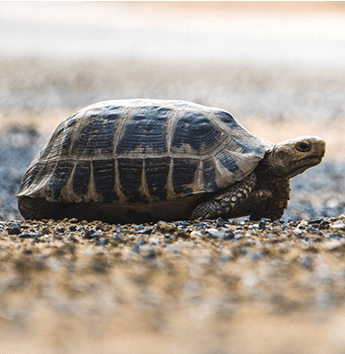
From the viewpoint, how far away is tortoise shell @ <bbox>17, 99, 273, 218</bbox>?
5484 millimetres

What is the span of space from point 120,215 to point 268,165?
74.6 inches

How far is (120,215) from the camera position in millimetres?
5836

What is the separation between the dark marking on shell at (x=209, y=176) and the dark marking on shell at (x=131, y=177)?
730 millimetres

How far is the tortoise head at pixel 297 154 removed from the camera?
18.5 feet

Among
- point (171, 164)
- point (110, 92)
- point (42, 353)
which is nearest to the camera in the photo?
point (42, 353)

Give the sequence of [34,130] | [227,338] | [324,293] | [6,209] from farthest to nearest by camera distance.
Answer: [34,130] < [6,209] < [324,293] < [227,338]

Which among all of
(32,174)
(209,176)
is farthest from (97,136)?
(209,176)

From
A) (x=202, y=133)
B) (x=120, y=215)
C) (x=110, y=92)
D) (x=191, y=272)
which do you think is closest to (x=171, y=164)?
(x=202, y=133)

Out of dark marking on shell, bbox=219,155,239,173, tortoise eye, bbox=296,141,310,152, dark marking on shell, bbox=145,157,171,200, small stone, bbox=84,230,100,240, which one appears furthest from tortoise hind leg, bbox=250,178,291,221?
small stone, bbox=84,230,100,240

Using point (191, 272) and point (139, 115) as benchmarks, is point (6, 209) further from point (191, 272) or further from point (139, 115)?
point (191, 272)

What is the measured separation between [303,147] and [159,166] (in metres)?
1.72

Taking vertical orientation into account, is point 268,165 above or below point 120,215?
above

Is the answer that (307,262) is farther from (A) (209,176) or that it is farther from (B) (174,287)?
(A) (209,176)

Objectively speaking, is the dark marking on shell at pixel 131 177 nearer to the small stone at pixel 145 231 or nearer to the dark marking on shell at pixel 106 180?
the dark marking on shell at pixel 106 180
